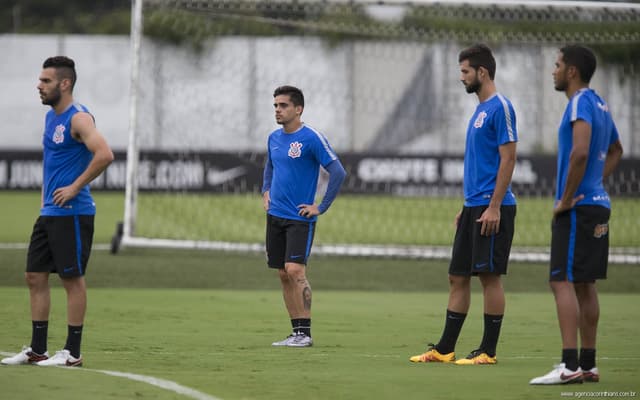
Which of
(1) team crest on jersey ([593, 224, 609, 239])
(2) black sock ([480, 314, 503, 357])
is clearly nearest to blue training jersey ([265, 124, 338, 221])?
(2) black sock ([480, 314, 503, 357])

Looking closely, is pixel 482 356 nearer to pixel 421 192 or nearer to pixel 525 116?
pixel 421 192

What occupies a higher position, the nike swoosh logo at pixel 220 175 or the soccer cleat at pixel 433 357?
the nike swoosh logo at pixel 220 175

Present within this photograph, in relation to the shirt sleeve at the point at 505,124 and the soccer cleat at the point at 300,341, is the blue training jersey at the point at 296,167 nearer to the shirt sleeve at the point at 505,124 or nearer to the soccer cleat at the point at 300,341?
the soccer cleat at the point at 300,341

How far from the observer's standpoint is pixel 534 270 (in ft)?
54.4

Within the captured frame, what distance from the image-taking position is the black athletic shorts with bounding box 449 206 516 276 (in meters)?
8.04

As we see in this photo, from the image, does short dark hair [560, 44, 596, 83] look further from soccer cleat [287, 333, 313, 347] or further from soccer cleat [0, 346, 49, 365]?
soccer cleat [0, 346, 49, 365]

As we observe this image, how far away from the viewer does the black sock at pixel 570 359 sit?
6980 millimetres

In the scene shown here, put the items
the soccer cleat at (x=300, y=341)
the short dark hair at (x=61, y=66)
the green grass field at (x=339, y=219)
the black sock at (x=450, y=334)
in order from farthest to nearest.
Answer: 1. the green grass field at (x=339, y=219)
2. the soccer cleat at (x=300, y=341)
3. the black sock at (x=450, y=334)
4. the short dark hair at (x=61, y=66)

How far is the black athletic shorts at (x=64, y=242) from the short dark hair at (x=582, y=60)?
3.13 metres

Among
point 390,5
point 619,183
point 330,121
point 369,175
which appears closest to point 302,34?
point 330,121

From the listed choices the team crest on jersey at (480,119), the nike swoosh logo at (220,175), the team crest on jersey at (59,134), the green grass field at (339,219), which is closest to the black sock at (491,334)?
the team crest on jersey at (480,119)

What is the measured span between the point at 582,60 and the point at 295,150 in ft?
9.60

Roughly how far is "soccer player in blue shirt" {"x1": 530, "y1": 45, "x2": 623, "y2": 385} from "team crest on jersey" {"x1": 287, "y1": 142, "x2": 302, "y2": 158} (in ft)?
9.01

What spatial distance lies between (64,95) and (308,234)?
2.47 meters
